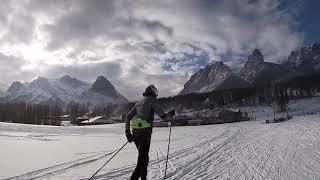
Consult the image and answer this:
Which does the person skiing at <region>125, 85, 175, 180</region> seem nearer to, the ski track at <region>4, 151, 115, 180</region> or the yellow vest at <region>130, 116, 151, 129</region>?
the yellow vest at <region>130, 116, 151, 129</region>

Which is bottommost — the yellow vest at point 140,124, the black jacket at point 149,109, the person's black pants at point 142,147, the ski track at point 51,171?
the ski track at point 51,171

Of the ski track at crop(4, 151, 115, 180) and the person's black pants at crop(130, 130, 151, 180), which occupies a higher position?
the person's black pants at crop(130, 130, 151, 180)

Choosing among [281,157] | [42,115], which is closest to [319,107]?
[42,115]

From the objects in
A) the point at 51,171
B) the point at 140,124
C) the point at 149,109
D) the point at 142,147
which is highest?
the point at 149,109

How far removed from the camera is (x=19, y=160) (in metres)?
13.9

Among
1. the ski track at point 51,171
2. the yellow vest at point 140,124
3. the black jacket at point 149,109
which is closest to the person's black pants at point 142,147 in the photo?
the yellow vest at point 140,124

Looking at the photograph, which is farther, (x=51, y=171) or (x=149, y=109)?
(x=51, y=171)

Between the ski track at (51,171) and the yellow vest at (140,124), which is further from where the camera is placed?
the ski track at (51,171)

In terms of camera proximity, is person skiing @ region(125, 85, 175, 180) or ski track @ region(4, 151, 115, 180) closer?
person skiing @ region(125, 85, 175, 180)

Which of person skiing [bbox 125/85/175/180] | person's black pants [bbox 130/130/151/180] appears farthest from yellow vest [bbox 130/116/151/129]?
person's black pants [bbox 130/130/151/180]

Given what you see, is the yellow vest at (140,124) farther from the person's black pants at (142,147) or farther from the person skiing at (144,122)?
the person's black pants at (142,147)

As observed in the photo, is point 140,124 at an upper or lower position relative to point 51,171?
upper

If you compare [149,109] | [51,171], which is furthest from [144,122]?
[51,171]

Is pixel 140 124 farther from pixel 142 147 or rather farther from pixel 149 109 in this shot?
pixel 142 147
